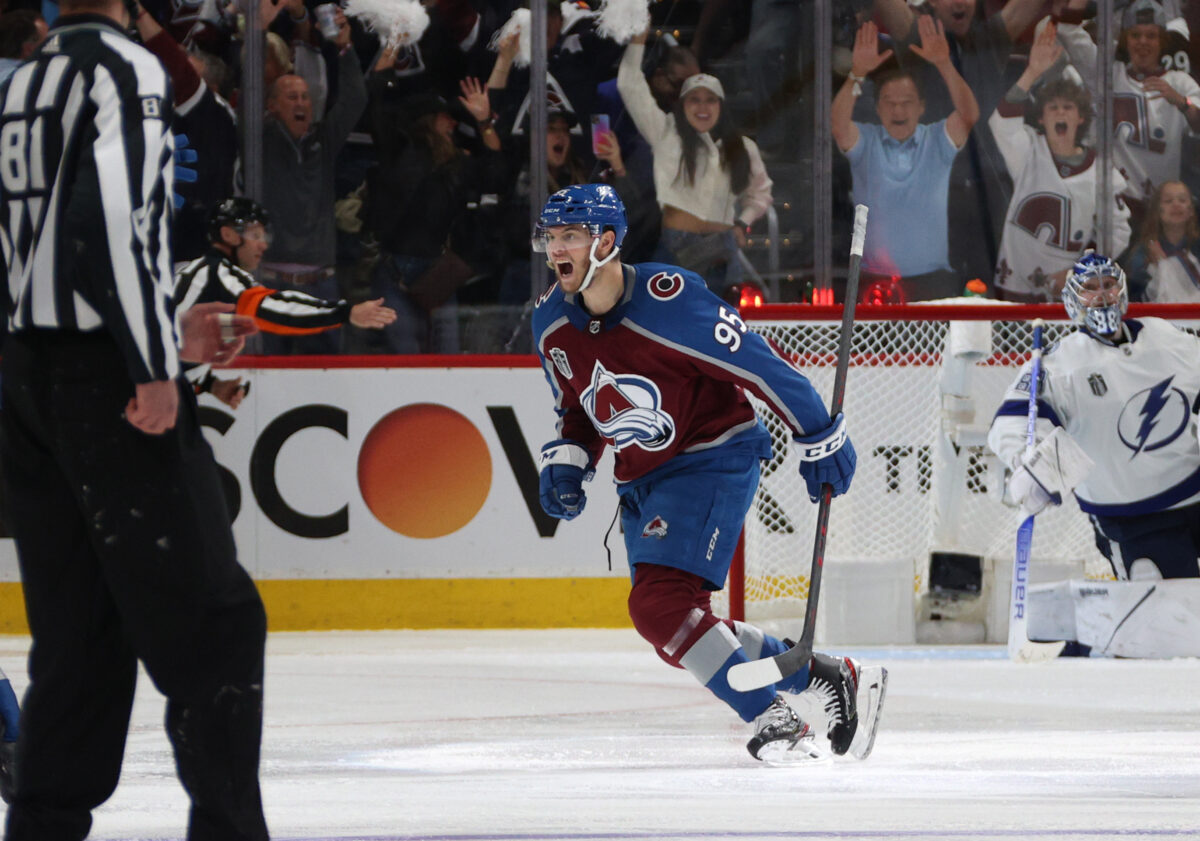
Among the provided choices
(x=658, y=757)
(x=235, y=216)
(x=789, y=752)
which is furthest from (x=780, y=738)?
(x=235, y=216)

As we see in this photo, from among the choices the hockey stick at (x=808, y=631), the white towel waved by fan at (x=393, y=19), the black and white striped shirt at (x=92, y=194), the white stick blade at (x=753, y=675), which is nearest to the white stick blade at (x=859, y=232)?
the hockey stick at (x=808, y=631)

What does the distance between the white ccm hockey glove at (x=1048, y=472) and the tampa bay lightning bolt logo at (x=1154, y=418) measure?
21cm

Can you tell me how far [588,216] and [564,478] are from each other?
0.50 metres

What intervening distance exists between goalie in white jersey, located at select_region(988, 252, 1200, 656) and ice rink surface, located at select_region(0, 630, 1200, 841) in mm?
306

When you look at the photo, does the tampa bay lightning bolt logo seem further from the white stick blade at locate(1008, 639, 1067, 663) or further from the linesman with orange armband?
the linesman with orange armband

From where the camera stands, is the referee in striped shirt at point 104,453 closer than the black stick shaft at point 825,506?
Yes

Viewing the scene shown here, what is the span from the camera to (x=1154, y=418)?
527 centimetres

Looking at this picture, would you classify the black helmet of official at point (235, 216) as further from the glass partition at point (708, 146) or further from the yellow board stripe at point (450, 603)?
the yellow board stripe at point (450, 603)

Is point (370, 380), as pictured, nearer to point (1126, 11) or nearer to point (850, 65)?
point (850, 65)

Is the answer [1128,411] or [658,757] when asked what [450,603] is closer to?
[1128,411]

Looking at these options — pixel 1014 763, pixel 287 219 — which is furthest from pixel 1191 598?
pixel 287 219

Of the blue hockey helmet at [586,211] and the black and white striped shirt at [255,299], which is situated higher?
the blue hockey helmet at [586,211]

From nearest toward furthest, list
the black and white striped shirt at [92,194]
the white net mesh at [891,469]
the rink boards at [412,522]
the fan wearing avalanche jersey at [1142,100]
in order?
the black and white striped shirt at [92,194]
the white net mesh at [891,469]
the rink boards at [412,522]
the fan wearing avalanche jersey at [1142,100]

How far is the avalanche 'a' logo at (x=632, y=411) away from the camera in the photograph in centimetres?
303
